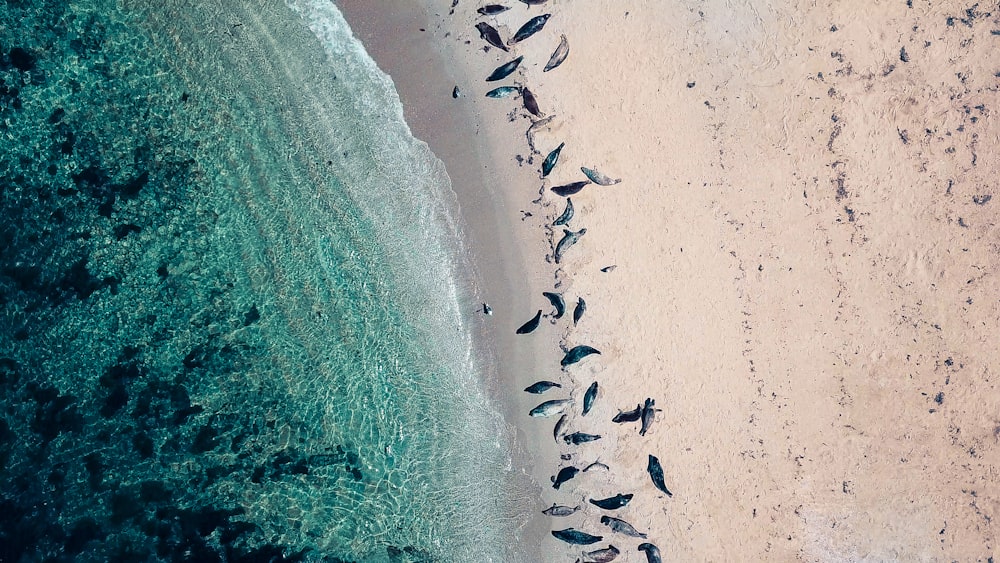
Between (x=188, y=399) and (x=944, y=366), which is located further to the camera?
(x=188, y=399)

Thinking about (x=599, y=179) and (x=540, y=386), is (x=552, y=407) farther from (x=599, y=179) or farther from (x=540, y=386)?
(x=599, y=179)

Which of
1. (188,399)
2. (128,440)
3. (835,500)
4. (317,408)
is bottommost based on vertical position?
(128,440)

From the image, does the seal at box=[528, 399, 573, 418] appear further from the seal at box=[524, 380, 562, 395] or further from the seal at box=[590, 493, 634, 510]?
the seal at box=[590, 493, 634, 510]

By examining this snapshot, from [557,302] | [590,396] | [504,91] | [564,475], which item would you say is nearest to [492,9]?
[504,91]

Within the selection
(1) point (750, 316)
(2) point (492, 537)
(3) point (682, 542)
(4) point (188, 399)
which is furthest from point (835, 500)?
(4) point (188, 399)

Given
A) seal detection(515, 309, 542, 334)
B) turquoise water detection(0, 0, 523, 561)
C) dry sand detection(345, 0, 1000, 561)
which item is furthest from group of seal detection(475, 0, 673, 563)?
turquoise water detection(0, 0, 523, 561)

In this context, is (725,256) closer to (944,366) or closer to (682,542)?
(944,366)
